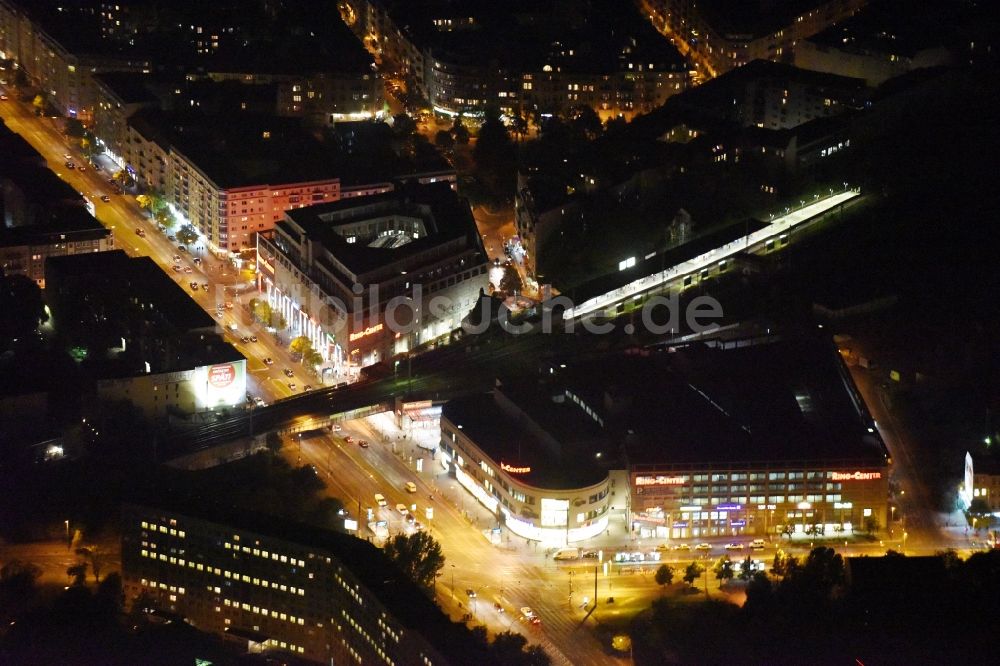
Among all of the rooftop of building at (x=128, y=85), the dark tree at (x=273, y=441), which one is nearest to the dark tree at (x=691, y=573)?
the dark tree at (x=273, y=441)

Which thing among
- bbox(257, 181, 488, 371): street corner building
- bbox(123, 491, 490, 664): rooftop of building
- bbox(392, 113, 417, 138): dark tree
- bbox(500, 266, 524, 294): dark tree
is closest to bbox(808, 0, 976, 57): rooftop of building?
bbox(392, 113, 417, 138): dark tree

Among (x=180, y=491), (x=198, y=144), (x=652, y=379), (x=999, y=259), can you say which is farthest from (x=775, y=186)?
(x=180, y=491)

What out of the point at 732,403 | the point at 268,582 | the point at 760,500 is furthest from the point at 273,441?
the point at 760,500

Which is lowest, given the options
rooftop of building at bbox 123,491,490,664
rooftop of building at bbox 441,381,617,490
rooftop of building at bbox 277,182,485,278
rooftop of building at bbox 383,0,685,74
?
rooftop of building at bbox 123,491,490,664

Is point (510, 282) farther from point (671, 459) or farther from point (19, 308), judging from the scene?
point (19, 308)

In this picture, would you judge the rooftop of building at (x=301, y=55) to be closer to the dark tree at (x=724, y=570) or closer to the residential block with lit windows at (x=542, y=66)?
the residential block with lit windows at (x=542, y=66)

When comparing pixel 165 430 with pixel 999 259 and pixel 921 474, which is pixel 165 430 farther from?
pixel 999 259

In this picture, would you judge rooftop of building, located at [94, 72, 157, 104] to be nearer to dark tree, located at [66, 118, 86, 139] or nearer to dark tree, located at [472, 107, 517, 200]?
dark tree, located at [66, 118, 86, 139]
